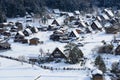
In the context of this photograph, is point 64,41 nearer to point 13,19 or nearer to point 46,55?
point 46,55

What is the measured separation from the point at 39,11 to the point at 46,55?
23.0 meters

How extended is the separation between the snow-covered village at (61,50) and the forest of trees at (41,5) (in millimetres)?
2208

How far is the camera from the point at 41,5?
5634cm

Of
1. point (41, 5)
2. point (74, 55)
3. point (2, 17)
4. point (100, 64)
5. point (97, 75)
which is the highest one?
point (41, 5)

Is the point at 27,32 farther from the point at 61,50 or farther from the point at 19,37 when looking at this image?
the point at 61,50

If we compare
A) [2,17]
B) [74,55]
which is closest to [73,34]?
[74,55]

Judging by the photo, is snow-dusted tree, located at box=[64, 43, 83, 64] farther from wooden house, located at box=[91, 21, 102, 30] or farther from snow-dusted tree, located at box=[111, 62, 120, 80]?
wooden house, located at box=[91, 21, 102, 30]

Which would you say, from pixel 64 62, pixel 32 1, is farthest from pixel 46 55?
pixel 32 1

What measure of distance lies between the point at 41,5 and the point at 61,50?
87.6 feet

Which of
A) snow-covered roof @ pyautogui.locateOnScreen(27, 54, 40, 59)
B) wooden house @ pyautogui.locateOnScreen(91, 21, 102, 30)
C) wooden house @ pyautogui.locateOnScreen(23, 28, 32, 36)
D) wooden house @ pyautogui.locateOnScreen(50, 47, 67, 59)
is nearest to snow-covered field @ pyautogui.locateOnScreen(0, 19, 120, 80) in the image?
snow-covered roof @ pyautogui.locateOnScreen(27, 54, 40, 59)

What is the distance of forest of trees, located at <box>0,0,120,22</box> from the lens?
2069 inches

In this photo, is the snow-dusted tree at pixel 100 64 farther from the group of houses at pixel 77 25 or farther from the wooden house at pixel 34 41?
the group of houses at pixel 77 25

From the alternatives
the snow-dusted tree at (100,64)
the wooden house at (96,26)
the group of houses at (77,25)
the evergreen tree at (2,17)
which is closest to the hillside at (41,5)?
the group of houses at (77,25)

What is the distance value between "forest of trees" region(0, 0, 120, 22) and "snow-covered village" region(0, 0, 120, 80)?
86.9 inches
